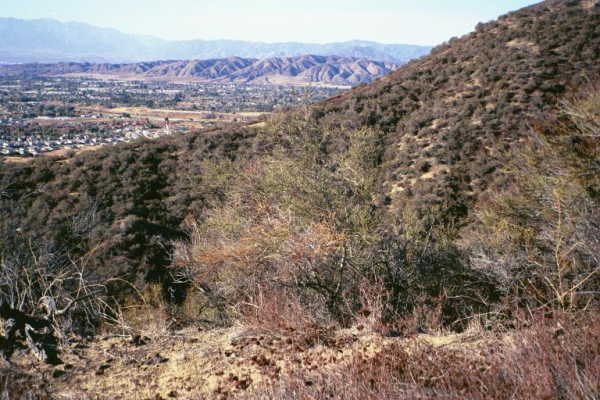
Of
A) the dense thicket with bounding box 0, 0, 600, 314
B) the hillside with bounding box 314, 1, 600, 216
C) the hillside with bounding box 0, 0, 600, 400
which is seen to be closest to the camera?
the hillside with bounding box 0, 0, 600, 400

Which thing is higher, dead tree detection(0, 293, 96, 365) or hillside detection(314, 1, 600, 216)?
hillside detection(314, 1, 600, 216)

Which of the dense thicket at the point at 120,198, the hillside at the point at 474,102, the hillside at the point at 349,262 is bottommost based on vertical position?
the dense thicket at the point at 120,198

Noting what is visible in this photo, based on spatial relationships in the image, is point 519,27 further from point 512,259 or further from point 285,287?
point 285,287

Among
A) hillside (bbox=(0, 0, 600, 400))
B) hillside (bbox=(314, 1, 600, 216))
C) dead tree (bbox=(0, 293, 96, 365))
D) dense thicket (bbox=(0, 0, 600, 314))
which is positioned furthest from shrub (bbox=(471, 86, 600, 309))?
dead tree (bbox=(0, 293, 96, 365))

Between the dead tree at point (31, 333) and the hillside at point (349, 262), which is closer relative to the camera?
the hillside at point (349, 262)

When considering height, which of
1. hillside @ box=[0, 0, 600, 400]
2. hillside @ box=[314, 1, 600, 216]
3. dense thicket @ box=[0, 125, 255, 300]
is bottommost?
dense thicket @ box=[0, 125, 255, 300]

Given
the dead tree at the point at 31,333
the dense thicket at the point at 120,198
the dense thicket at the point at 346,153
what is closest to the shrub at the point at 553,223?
the dense thicket at the point at 346,153

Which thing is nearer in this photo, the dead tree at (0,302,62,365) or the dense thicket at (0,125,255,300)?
the dead tree at (0,302,62,365)

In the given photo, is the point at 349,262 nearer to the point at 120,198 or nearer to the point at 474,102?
the point at 120,198

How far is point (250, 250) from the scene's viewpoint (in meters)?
7.16

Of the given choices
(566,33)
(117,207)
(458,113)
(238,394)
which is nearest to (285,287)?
(238,394)

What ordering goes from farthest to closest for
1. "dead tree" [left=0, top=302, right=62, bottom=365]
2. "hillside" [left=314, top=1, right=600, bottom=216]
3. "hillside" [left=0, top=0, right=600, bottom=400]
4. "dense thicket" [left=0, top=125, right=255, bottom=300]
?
"hillside" [left=314, top=1, right=600, bottom=216] < "dense thicket" [left=0, top=125, right=255, bottom=300] < "dead tree" [left=0, top=302, right=62, bottom=365] < "hillside" [left=0, top=0, right=600, bottom=400]

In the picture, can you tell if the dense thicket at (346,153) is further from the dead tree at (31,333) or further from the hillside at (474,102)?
the dead tree at (31,333)

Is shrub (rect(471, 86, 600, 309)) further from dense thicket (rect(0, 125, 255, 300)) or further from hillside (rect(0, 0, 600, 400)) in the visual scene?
dense thicket (rect(0, 125, 255, 300))
